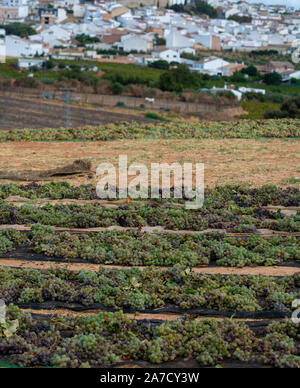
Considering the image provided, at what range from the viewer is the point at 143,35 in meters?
95.9

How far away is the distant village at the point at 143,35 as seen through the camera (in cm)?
7250

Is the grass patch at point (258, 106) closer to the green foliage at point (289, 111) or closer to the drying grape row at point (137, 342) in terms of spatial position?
the green foliage at point (289, 111)

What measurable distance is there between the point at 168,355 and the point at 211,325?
19.3 inches

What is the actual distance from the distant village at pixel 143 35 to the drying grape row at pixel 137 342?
5597 centimetres

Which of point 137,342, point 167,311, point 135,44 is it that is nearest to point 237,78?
point 135,44

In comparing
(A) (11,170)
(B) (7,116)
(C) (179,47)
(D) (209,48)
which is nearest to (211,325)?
(A) (11,170)

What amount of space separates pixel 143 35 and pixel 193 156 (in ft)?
287

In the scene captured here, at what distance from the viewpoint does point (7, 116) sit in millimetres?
25828

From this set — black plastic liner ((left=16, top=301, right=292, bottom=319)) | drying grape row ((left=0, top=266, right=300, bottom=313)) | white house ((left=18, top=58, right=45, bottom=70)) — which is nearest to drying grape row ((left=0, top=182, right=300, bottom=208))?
drying grape row ((left=0, top=266, right=300, bottom=313))

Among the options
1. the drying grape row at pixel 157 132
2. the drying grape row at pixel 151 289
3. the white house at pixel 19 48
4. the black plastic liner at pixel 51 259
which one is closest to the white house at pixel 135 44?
the white house at pixel 19 48

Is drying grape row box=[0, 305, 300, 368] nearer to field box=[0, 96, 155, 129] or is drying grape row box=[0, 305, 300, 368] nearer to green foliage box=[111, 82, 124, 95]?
field box=[0, 96, 155, 129]

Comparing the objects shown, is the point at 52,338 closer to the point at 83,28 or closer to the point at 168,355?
the point at 168,355

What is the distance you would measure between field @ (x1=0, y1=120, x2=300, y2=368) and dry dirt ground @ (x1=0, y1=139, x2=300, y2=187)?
9 cm
